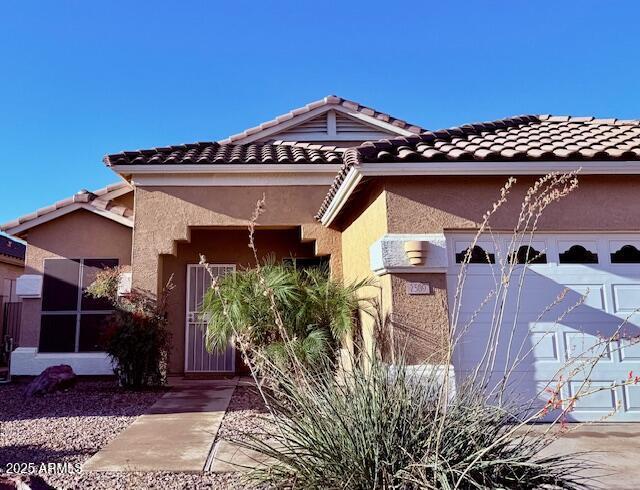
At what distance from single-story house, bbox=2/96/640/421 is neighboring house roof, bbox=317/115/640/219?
0.03 metres

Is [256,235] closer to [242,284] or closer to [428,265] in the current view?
[242,284]

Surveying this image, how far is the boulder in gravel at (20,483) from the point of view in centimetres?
359

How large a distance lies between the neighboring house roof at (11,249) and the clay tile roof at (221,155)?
10.5 m

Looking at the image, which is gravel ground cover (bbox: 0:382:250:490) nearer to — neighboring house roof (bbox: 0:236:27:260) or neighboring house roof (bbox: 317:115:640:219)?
neighboring house roof (bbox: 317:115:640:219)

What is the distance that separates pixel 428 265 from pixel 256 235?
6001 mm

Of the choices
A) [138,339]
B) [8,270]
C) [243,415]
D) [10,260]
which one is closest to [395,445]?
[243,415]

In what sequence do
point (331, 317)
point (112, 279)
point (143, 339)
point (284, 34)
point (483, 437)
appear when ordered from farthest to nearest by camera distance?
point (284, 34), point (112, 279), point (143, 339), point (331, 317), point (483, 437)

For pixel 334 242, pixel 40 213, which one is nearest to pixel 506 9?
pixel 334 242

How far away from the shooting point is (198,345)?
40.3 feet

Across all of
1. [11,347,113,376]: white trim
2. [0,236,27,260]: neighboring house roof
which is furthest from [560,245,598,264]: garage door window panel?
[0,236,27,260]: neighboring house roof

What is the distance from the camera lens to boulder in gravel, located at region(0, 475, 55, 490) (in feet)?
11.8

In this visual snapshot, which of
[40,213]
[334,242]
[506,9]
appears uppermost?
[506,9]

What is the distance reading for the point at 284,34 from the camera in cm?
1321

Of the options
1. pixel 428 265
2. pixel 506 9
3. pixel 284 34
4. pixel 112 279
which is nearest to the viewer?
pixel 428 265
